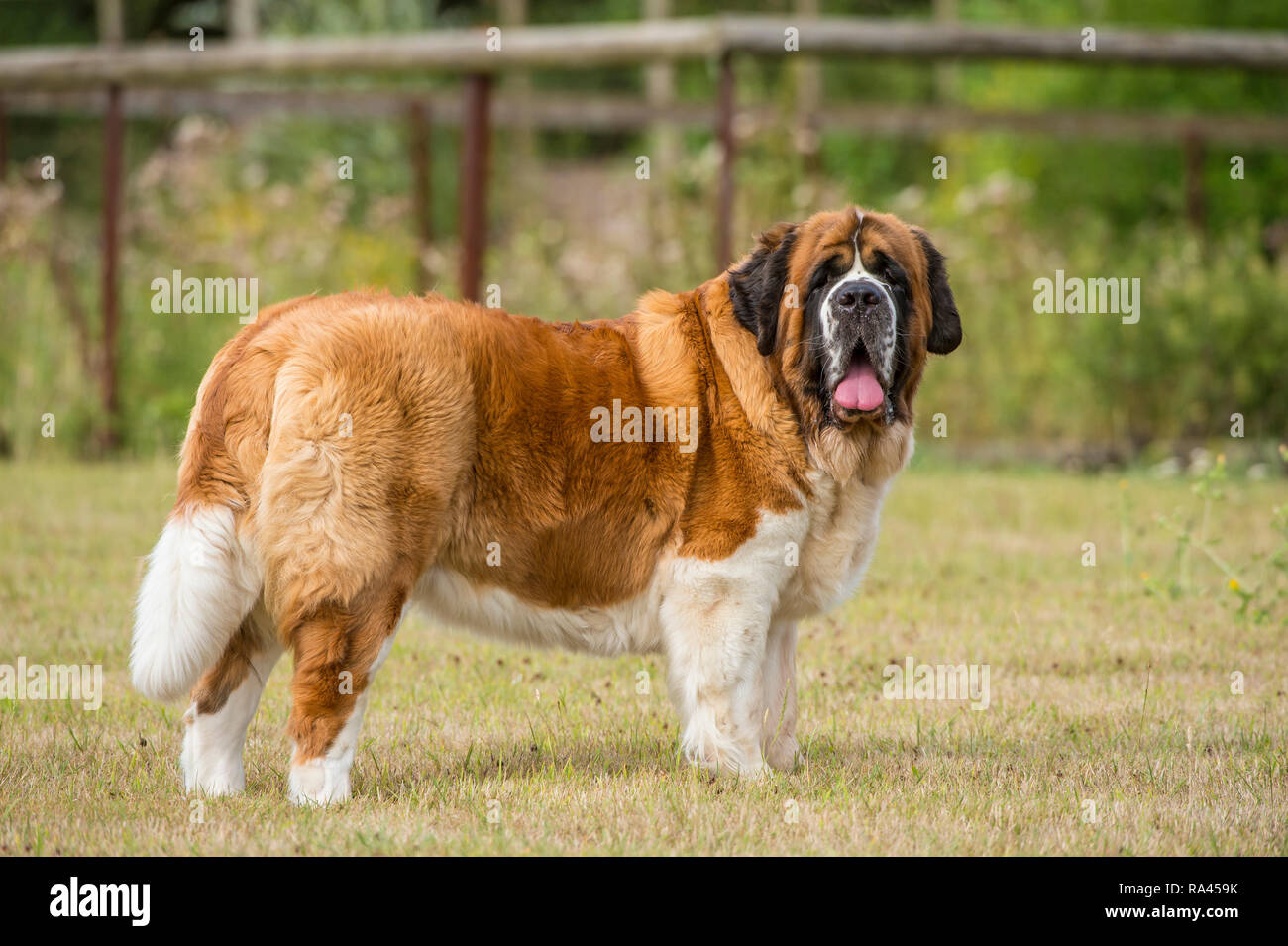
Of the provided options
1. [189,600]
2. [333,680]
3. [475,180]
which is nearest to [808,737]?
[333,680]

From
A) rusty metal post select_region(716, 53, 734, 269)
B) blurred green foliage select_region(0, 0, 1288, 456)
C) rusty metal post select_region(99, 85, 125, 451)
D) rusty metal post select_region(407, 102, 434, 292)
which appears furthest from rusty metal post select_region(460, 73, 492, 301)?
rusty metal post select_region(99, 85, 125, 451)

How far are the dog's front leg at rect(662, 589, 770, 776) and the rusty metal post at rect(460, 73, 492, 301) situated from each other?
555 cm

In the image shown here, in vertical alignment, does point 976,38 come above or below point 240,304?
above

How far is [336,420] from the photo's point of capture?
3.96 meters

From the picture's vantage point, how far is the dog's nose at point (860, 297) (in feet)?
14.0

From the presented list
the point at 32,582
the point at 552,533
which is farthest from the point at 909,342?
the point at 32,582

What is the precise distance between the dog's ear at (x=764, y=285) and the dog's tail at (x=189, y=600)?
172 centimetres

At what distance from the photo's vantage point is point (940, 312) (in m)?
4.63

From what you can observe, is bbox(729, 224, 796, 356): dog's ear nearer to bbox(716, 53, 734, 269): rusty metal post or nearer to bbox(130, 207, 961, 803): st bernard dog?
bbox(130, 207, 961, 803): st bernard dog

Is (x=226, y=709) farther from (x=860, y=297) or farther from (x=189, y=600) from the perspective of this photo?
(x=860, y=297)

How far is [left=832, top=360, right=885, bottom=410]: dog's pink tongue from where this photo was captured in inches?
171

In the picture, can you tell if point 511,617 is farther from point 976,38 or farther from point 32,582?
point 976,38

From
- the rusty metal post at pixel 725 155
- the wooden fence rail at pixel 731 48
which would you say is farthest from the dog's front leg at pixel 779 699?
the wooden fence rail at pixel 731 48

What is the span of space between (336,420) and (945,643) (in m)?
3.35
